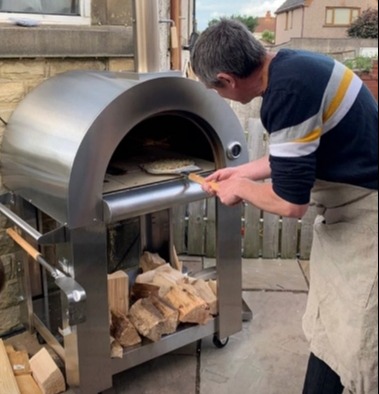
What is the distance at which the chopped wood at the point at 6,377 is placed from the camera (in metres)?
2.10

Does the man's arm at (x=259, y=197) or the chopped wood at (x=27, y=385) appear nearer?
the man's arm at (x=259, y=197)

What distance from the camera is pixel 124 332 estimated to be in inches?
83.8

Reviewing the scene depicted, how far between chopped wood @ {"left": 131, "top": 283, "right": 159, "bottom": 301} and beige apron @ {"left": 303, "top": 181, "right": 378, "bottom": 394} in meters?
0.85

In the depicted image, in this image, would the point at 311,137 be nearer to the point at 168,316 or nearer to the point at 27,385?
the point at 168,316

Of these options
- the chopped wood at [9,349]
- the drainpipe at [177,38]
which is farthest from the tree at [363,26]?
the chopped wood at [9,349]

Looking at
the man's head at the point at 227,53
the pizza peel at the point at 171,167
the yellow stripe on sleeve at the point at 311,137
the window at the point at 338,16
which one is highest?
the window at the point at 338,16

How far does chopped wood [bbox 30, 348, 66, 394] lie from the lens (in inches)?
83.7

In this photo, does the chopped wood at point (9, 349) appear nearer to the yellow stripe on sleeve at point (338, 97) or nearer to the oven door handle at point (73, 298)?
the oven door handle at point (73, 298)

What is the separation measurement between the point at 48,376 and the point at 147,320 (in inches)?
17.8

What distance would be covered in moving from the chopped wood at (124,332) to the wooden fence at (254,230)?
4.62ft

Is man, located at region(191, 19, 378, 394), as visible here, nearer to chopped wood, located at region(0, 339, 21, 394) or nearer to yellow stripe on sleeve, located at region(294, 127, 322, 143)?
yellow stripe on sleeve, located at region(294, 127, 322, 143)

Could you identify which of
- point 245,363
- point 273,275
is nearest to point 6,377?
point 245,363

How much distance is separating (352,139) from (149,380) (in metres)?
1.42

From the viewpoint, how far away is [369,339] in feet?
5.14
